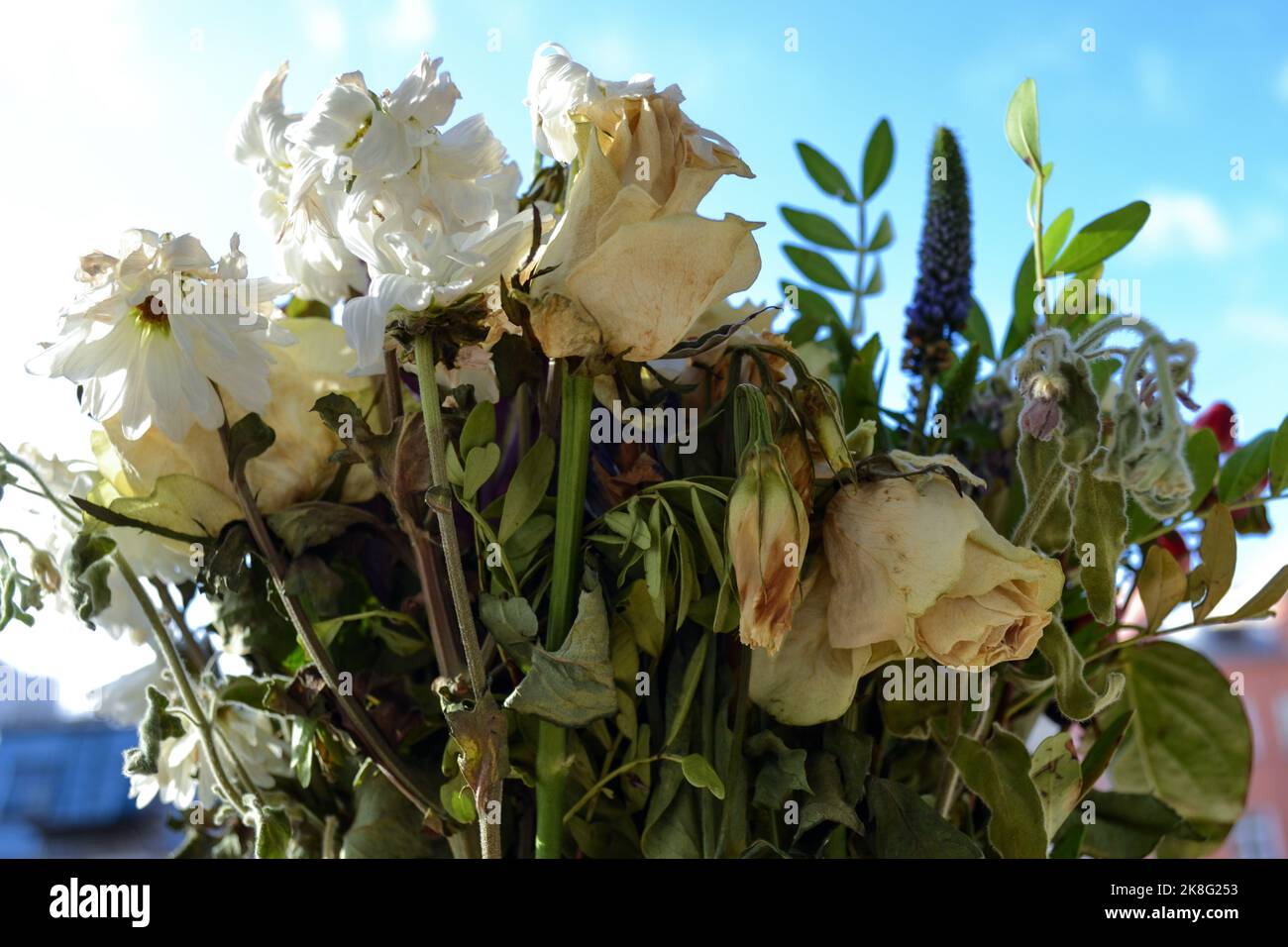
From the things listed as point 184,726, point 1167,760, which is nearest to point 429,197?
point 184,726

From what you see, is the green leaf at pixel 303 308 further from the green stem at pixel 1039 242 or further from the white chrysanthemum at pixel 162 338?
the green stem at pixel 1039 242

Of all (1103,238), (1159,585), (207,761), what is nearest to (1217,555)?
(1159,585)

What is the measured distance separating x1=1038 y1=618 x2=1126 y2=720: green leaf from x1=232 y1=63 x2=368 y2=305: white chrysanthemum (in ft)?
0.73

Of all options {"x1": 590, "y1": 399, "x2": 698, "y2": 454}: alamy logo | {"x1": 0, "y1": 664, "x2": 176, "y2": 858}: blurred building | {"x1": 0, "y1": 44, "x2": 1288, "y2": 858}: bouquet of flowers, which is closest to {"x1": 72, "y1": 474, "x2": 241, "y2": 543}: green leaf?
{"x1": 0, "y1": 44, "x2": 1288, "y2": 858}: bouquet of flowers

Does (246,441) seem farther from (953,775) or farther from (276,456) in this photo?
(953,775)

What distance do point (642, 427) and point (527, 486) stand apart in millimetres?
37

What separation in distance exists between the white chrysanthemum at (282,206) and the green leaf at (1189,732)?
30 centimetres

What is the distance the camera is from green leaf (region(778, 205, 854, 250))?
0.47 meters

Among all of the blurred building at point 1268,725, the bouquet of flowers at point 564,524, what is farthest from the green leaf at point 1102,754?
the blurred building at point 1268,725

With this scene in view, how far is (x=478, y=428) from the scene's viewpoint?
286 millimetres

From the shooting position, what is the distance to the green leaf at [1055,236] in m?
0.40

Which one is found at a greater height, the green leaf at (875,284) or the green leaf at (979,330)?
the green leaf at (875,284)

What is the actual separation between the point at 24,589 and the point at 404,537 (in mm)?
105
